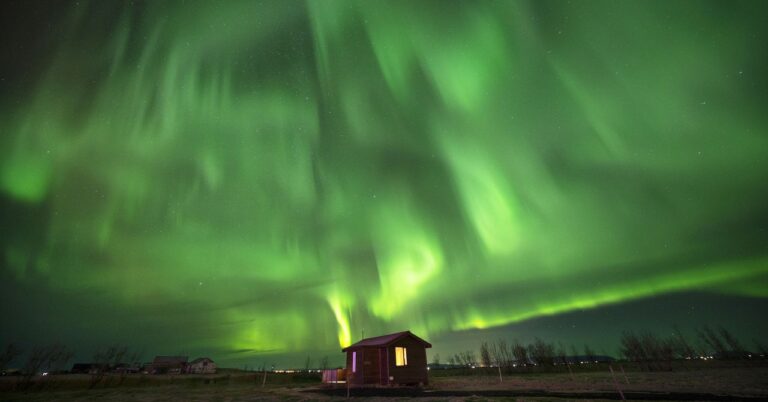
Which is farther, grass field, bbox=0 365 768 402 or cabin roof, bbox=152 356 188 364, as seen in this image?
cabin roof, bbox=152 356 188 364

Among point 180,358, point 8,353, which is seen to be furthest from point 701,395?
point 180,358

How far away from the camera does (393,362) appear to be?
109 ft

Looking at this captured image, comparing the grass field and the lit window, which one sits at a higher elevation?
the lit window

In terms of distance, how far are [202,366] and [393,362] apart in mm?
110678

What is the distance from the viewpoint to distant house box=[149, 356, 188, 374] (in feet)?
352

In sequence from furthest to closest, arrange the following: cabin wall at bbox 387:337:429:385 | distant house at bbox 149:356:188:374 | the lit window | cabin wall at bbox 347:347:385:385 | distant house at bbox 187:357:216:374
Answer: distant house at bbox 187:357:216:374 < distant house at bbox 149:356:188:374 < cabin wall at bbox 347:347:385:385 < the lit window < cabin wall at bbox 387:337:429:385

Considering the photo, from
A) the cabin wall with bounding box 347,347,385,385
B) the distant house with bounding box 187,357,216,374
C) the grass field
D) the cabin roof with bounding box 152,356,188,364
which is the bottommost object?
the grass field

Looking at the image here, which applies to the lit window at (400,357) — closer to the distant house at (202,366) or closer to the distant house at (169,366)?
the distant house at (169,366)

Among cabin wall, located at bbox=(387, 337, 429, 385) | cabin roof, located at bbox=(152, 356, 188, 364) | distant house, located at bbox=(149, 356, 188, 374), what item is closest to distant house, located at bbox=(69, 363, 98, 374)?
cabin roof, located at bbox=(152, 356, 188, 364)

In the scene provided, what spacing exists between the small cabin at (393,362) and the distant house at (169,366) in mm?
101343

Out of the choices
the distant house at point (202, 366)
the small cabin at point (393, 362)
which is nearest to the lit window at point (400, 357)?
the small cabin at point (393, 362)

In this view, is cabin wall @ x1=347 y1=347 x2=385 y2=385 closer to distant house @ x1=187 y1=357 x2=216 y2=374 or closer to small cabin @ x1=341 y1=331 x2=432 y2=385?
small cabin @ x1=341 y1=331 x2=432 y2=385

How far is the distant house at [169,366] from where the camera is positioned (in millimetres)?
107188

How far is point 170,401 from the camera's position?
81.0ft
